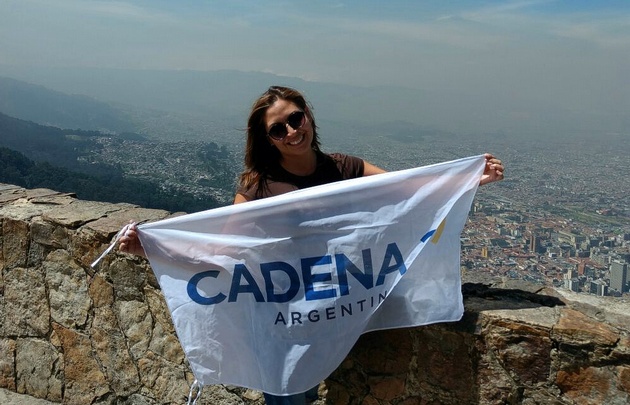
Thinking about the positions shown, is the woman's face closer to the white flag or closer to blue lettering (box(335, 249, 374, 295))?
the white flag

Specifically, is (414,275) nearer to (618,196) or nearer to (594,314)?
(594,314)

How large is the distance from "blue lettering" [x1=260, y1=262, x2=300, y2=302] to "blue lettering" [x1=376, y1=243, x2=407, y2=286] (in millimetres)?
320

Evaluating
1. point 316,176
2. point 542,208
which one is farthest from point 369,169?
point 542,208

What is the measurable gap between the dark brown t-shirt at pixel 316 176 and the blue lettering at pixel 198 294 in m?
0.35

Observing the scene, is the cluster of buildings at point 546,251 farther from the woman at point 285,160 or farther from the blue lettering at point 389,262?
the blue lettering at point 389,262

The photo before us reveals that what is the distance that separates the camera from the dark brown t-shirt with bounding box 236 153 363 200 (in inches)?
92.0

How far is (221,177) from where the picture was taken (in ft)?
68.5

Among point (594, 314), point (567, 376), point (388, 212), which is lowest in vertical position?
point (567, 376)

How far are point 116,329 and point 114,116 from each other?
7880 centimetres

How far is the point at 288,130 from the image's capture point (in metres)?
2.30

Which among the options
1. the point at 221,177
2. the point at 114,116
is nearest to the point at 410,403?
the point at 221,177

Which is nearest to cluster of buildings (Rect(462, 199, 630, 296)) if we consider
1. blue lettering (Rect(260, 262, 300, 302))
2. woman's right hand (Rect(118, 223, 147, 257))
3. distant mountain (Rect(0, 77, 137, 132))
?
blue lettering (Rect(260, 262, 300, 302))

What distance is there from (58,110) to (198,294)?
85.7 m

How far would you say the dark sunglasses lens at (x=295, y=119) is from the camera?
230 cm
